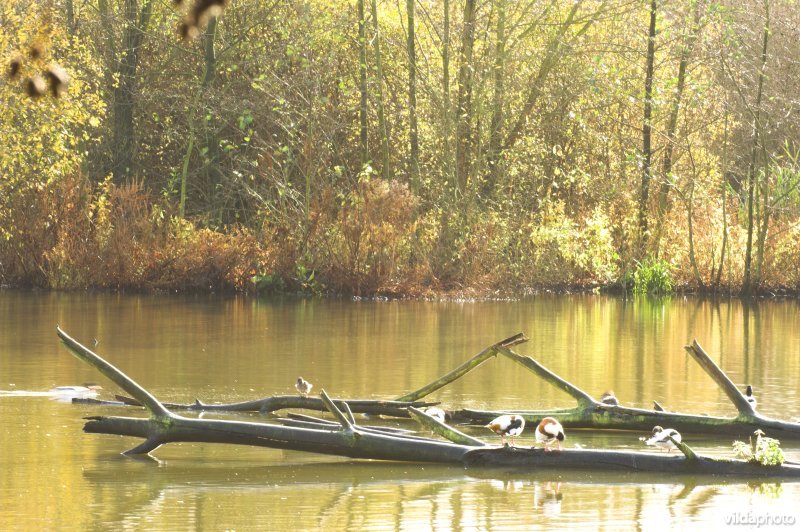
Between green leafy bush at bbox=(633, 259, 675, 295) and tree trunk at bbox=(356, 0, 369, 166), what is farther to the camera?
tree trunk at bbox=(356, 0, 369, 166)

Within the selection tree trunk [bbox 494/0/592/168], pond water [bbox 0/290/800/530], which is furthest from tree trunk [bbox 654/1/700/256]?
pond water [bbox 0/290/800/530]

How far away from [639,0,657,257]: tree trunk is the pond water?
2154mm

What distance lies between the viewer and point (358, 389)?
16.0 metres

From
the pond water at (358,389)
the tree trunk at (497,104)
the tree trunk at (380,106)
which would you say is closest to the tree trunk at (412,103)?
the tree trunk at (380,106)

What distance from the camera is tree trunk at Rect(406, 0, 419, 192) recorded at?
1265 inches

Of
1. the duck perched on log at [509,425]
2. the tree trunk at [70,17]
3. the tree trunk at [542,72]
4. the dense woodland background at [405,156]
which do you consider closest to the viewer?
the duck perched on log at [509,425]

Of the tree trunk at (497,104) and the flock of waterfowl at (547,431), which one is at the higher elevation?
the tree trunk at (497,104)

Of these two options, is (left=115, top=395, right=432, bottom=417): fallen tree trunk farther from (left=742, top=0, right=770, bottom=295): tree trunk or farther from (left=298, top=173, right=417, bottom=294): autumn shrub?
(left=742, top=0, right=770, bottom=295): tree trunk

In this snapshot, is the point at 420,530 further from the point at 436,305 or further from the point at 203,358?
the point at 436,305

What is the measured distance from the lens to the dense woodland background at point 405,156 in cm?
3055

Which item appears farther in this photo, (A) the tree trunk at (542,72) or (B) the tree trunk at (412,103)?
(A) the tree trunk at (542,72)

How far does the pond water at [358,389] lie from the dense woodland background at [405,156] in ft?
5.28

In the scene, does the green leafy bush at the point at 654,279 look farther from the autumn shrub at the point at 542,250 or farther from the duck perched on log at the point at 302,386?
the duck perched on log at the point at 302,386

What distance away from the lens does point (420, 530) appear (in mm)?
9141
